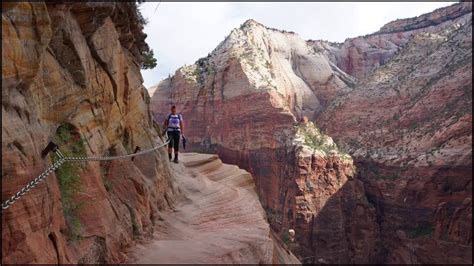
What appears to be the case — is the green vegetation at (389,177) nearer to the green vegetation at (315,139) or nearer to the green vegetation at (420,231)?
the green vegetation at (315,139)

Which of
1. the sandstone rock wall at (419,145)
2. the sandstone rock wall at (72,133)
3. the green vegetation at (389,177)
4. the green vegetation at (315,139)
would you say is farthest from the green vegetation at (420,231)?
the sandstone rock wall at (72,133)

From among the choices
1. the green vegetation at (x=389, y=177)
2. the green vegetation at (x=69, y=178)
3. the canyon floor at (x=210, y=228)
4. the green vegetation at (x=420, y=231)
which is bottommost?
the green vegetation at (x=420, y=231)

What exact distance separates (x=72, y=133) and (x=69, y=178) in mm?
1052

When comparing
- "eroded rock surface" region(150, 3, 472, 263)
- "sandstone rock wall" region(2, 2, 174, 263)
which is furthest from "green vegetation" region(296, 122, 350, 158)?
"sandstone rock wall" region(2, 2, 174, 263)

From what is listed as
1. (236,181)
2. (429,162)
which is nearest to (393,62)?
(429,162)

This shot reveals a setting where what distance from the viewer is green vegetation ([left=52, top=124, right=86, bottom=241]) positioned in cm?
607

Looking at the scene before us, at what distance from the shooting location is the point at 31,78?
18.2 feet

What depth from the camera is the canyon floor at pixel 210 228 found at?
750 cm

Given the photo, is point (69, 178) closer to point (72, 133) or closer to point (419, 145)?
point (72, 133)

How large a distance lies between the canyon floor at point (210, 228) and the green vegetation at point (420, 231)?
27.8 metres

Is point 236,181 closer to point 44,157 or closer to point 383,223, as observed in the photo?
point 44,157

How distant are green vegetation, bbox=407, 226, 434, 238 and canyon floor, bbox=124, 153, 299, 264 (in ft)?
91.1

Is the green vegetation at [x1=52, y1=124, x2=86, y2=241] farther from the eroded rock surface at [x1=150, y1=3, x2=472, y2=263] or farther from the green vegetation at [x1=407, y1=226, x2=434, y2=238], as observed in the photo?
the green vegetation at [x1=407, y1=226, x2=434, y2=238]

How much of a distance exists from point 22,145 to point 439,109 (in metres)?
44.1
